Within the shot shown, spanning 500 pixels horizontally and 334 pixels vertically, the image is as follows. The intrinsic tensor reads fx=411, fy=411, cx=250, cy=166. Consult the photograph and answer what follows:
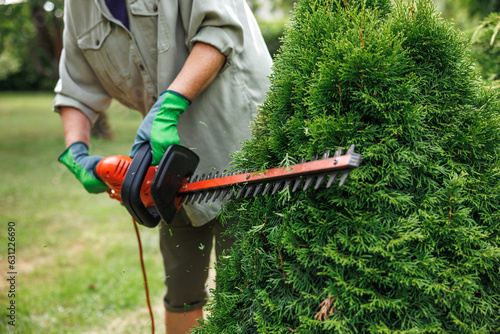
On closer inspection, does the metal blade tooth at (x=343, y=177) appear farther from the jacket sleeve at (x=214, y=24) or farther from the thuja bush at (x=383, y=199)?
the jacket sleeve at (x=214, y=24)

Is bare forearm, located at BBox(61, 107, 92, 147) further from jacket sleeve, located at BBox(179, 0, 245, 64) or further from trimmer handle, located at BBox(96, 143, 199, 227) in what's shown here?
jacket sleeve, located at BBox(179, 0, 245, 64)

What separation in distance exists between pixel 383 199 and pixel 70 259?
4513mm

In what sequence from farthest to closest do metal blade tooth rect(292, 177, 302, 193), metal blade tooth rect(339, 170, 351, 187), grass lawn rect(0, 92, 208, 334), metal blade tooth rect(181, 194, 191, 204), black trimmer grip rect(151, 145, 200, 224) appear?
grass lawn rect(0, 92, 208, 334) < metal blade tooth rect(181, 194, 191, 204) < black trimmer grip rect(151, 145, 200, 224) < metal blade tooth rect(292, 177, 302, 193) < metal blade tooth rect(339, 170, 351, 187)

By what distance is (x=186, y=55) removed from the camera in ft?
6.48

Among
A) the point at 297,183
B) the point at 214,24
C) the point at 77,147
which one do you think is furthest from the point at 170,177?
the point at 77,147

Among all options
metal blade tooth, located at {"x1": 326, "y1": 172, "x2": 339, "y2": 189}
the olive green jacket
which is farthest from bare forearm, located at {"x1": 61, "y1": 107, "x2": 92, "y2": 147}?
metal blade tooth, located at {"x1": 326, "y1": 172, "x2": 339, "y2": 189}

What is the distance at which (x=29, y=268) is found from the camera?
14.9 feet

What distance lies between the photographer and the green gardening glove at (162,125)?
169 centimetres

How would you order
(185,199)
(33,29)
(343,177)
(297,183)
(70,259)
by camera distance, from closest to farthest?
1. (343,177)
2. (297,183)
3. (185,199)
4. (70,259)
5. (33,29)

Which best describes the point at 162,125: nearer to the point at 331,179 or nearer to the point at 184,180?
the point at 184,180

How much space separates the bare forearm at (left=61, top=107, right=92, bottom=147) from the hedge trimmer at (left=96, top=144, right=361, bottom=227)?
0.50 meters

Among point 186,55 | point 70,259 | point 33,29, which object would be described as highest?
point 186,55

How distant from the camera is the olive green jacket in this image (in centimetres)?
182

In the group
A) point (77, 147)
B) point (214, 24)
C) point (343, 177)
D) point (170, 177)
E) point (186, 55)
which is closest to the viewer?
point (343, 177)
